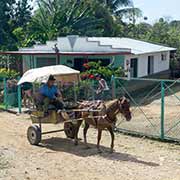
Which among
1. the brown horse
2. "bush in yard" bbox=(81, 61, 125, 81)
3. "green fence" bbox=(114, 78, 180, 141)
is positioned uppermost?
"bush in yard" bbox=(81, 61, 125, 81)

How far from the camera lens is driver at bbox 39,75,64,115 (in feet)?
38.9

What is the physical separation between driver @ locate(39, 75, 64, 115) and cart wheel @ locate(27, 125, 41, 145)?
645 mm

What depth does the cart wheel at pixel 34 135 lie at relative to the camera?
12016 millimetres

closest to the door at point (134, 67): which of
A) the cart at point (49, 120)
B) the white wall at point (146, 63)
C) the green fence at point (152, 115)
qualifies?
the white wall at point (146, 63)

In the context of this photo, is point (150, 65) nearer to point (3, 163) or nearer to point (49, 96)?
point (49, 96)

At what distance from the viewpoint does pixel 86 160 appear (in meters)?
10.5

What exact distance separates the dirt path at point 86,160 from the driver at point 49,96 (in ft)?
4.10

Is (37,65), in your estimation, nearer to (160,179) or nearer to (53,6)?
(53,6)

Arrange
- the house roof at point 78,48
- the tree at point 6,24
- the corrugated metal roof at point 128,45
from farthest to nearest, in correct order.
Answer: the tree at point 6,24
the corrugated metal roof at point 128,45
the house roof at point 78,48

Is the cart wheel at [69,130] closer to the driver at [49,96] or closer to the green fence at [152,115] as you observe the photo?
the driver at [49,96]

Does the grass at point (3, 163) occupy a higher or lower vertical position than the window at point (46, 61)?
lower

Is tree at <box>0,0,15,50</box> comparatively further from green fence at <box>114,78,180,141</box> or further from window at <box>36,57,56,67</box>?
green fence at <box>114,78,180,141</box>

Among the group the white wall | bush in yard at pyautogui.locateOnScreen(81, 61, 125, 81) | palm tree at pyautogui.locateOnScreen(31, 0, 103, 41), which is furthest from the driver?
palm tree at pyautogui.locateOnScreen(31, 0, 103, 41)

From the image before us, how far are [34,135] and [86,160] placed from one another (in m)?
2.33
